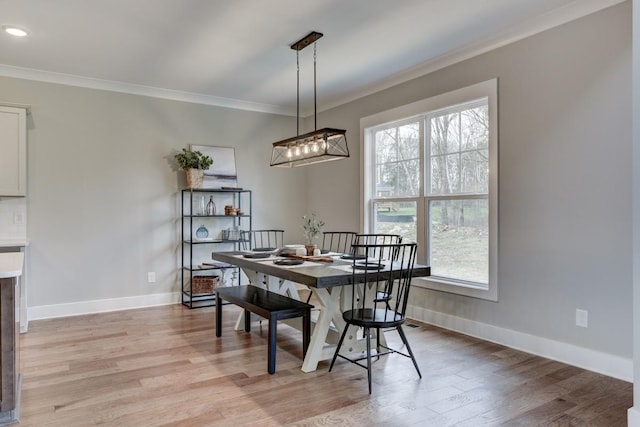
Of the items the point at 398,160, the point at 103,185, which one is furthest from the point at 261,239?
the point at 398,160

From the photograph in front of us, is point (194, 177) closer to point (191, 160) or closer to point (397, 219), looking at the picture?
point (191, 160)

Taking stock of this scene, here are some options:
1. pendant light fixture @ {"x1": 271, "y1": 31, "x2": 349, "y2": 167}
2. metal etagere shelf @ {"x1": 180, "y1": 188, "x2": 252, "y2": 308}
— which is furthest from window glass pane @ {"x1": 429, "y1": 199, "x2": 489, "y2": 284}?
metal etagere shelf @ {"x1": 180, "y1": 188, "x2": 252, "y2": 308}

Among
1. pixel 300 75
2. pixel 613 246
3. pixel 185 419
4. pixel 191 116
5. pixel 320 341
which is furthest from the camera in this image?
pixel 191 116

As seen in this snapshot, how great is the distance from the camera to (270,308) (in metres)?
3.12

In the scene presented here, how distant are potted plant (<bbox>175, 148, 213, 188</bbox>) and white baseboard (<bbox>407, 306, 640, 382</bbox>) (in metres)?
3.00

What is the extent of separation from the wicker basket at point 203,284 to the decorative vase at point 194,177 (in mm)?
1128

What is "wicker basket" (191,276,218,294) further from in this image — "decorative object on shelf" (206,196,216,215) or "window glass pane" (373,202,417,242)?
"window glass pane" (373,202,417,242)

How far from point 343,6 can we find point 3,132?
349 centimetres

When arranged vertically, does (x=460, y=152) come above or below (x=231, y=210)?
above

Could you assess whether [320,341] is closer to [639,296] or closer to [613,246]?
[639,296]

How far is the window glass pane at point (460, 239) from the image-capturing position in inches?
148

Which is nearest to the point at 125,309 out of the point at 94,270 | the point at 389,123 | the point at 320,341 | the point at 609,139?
the point at 94,270

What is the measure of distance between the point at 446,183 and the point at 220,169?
9.55 feet

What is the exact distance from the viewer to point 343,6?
2.97 metres
